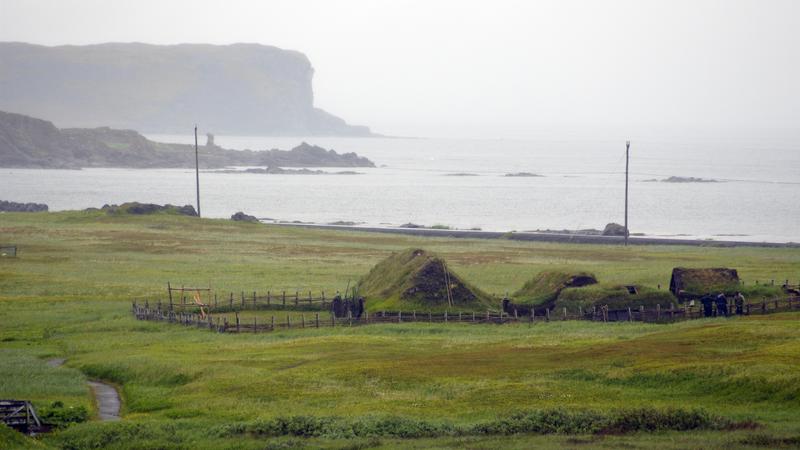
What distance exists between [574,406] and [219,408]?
32.3 ft

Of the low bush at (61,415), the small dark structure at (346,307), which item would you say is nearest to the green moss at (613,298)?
the small dark structure at (346,307)

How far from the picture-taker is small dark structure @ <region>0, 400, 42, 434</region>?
2859 cm

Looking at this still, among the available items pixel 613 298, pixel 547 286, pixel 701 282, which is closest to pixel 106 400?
pixel 613 298

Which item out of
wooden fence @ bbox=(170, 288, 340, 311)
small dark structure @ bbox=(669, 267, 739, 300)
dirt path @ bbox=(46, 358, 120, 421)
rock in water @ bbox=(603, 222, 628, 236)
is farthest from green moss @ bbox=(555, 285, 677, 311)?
rock in water @ bbox=(603, 222, 628, 236)

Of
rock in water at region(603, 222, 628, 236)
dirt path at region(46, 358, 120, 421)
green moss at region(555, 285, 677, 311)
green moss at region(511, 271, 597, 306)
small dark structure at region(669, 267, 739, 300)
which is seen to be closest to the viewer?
dirt path at region(46, 358, 120, 421)

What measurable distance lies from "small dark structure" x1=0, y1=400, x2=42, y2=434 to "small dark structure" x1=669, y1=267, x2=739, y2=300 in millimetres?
32615

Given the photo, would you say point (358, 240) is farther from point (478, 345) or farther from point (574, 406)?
point (574, 406)

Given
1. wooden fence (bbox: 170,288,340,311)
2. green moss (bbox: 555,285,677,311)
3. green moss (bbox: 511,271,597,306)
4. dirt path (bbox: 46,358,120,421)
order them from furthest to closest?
wooden fence (bbox: 170,288,340,311) → green moss (bbox: 511,271,597,306) → green moss (bbox: 555,285,677,311) → dirt path (bbox: 46,358,120,421)

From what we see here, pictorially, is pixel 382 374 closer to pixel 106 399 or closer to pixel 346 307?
pixel 106 399

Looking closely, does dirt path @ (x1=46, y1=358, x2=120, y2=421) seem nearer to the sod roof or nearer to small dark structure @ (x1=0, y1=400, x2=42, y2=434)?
small dark structure @ (x1=0, y1=400, x2=42, y2=434)

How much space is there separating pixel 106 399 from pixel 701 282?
96.6ft

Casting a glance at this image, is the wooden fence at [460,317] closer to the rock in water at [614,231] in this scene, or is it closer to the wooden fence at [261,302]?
the wooden fence at [261,302]

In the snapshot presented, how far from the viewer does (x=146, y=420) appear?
99.2ft

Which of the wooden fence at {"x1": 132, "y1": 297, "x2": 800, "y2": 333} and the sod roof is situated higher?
the sod roof
